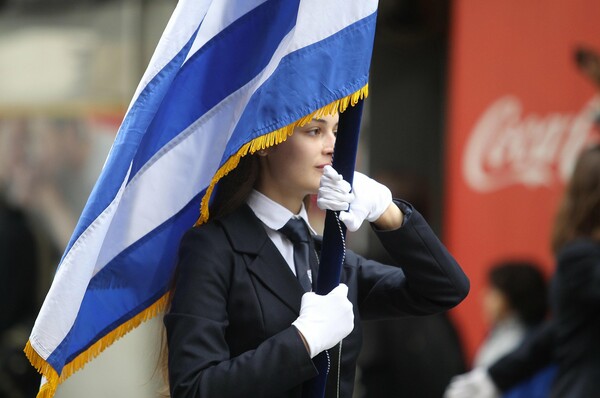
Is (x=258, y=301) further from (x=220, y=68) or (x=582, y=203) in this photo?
(x=582, y=203)

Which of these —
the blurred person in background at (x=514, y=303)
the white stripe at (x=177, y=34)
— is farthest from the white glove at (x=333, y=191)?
the blurred person in background at (x=514, y=303)

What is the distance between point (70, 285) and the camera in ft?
9.11

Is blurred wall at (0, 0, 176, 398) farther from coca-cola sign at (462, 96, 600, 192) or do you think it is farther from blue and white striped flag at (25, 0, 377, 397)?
blue and white striped flag at (25, 0, 377, 397)

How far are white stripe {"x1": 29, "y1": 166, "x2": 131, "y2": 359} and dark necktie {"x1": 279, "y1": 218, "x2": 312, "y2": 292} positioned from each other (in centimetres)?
42

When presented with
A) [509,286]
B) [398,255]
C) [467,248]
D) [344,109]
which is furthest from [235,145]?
[467,248]

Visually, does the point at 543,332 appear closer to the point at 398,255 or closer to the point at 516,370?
the point at 516,370

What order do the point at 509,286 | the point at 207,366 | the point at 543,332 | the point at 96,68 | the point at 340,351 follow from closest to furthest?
the point at 207,366
the point at 340,351
the point at 543,332
the point at 509,286
the point at 96,68

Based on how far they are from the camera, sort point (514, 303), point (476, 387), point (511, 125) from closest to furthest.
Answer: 1. point (476, 387)
2. point (514, 303)
3. point (511, 125)

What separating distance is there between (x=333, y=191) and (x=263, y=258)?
9.4 inches

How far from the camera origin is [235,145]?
270 cm

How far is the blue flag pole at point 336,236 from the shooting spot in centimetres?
271

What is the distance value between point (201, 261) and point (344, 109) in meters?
0.47

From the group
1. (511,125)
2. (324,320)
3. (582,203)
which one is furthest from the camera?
(511,125)

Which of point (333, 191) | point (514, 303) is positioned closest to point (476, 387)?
point (514, 303)
